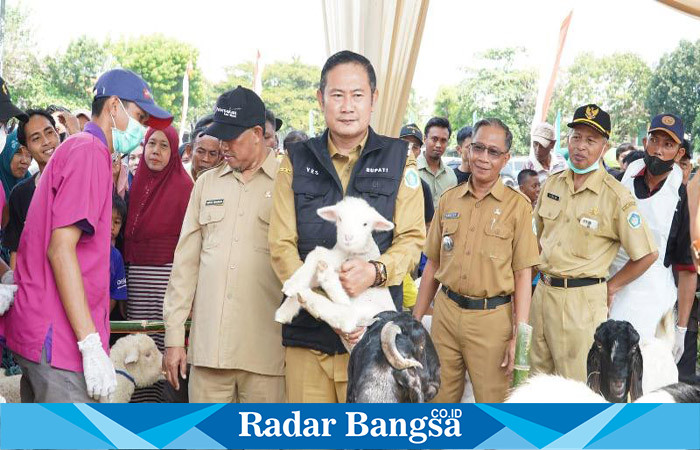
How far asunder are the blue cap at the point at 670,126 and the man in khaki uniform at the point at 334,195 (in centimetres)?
277

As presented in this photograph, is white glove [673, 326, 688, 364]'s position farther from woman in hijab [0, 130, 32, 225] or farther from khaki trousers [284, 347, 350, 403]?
woman in hijab [0, 130, 32, 225]

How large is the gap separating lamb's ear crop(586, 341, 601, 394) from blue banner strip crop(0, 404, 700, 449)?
62 cm

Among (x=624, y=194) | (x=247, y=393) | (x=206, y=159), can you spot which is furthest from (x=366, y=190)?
→ (x=206, y=159)

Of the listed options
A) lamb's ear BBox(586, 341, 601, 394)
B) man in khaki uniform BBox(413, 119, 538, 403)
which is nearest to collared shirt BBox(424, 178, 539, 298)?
man in khaki uniform BBox(413, 119, 538, 403)

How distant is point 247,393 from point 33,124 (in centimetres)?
260

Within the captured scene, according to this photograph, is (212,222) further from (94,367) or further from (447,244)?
(447,244)

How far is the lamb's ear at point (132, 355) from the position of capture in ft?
13.0

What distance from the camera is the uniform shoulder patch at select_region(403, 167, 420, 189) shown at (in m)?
2.88

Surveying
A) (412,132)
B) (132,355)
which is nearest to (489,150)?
(132,355)

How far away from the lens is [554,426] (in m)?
2.06

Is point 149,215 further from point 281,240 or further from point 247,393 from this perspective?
point 281,240

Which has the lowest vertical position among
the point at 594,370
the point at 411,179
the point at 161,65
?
the point at 594,370

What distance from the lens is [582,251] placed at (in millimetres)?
4355

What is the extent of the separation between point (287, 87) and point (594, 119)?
6648 cm
